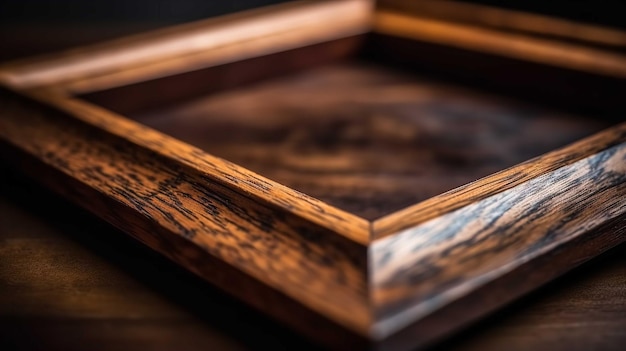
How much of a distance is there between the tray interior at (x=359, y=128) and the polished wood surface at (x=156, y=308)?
0.16 metres

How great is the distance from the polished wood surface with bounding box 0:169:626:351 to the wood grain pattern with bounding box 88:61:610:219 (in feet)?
0.54

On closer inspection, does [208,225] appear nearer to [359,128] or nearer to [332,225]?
[332,225]

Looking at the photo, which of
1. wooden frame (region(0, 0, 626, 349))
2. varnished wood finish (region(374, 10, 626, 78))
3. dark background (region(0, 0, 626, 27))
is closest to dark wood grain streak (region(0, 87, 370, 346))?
wooden frame (region(0, 0, 626, 349))

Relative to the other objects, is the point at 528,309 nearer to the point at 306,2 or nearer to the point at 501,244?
the point at 501,244

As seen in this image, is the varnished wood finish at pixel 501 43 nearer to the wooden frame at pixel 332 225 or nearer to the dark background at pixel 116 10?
the wooden frame at pixel 332 225

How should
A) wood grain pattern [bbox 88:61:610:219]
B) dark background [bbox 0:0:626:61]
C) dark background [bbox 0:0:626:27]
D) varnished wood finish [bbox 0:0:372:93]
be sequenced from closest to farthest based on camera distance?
wood grain pattern [bbox 88:61:610:219] → varnished wood finish [bbox 0:0:372:93] → dark background [bbox 0:0:626:61] → dark background [bbox 0:0:626:27]

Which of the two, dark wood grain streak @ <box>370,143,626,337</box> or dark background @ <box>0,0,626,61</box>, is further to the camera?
dark background @ <box>0,0,626,61</box>

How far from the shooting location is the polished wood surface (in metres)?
0.44

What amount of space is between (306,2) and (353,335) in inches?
29.5

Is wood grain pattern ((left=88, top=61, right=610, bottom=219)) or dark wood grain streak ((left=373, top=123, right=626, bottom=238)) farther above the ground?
wood grain pattern ((left=88, top=61, right=610, bottom=219))

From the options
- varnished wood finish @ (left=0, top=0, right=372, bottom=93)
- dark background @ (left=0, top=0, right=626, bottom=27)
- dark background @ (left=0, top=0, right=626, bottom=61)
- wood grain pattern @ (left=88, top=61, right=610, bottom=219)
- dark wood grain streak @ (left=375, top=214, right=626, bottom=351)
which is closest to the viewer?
dark wood grain streak @ (left=375, top=214, right=626, bottom=351)

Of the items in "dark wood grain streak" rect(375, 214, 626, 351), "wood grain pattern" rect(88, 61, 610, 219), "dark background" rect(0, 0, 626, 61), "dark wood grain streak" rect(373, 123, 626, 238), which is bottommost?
"dark wood grain streak" rect(375, 214, 626, 351)

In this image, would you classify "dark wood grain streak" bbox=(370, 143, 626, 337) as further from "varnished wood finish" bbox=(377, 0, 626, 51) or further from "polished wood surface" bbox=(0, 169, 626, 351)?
"varnished wood finish" bbox=(377, 0, 626, 51)

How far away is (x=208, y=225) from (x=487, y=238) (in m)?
0.15
